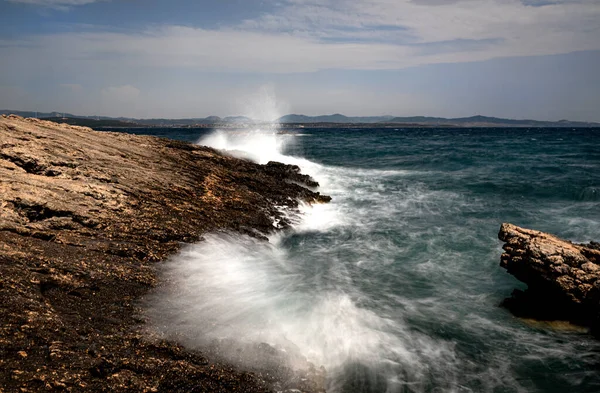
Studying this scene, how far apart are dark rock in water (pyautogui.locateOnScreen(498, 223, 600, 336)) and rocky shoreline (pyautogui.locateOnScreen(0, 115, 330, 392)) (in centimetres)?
524

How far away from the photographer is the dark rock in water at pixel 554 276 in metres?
6.68

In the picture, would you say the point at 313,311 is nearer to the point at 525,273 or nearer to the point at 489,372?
the point at 489,372

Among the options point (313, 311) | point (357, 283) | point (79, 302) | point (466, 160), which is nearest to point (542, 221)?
point (357, 283)

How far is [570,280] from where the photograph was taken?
676 cm

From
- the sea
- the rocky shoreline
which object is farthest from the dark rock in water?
the rocky shoreline

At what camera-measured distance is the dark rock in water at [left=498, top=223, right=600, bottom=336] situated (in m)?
6.68

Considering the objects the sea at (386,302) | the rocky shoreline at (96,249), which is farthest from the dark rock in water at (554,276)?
the rocky shoreline at (96,249)

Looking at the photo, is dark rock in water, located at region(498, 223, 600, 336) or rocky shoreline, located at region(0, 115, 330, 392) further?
dark rock in water, located at region(498, 223, 600, 336)

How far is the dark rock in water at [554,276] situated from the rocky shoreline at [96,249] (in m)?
5.24

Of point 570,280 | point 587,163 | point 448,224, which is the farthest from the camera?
point 587,163

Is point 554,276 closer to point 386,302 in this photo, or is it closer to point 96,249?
point 386,302

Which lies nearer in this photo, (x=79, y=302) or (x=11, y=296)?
(x=11, y=296)

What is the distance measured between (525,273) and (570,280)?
31.1 inches

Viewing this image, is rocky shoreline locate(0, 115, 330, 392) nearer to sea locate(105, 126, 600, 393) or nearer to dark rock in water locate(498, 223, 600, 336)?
sea locate(105, 126, 600, 393)
